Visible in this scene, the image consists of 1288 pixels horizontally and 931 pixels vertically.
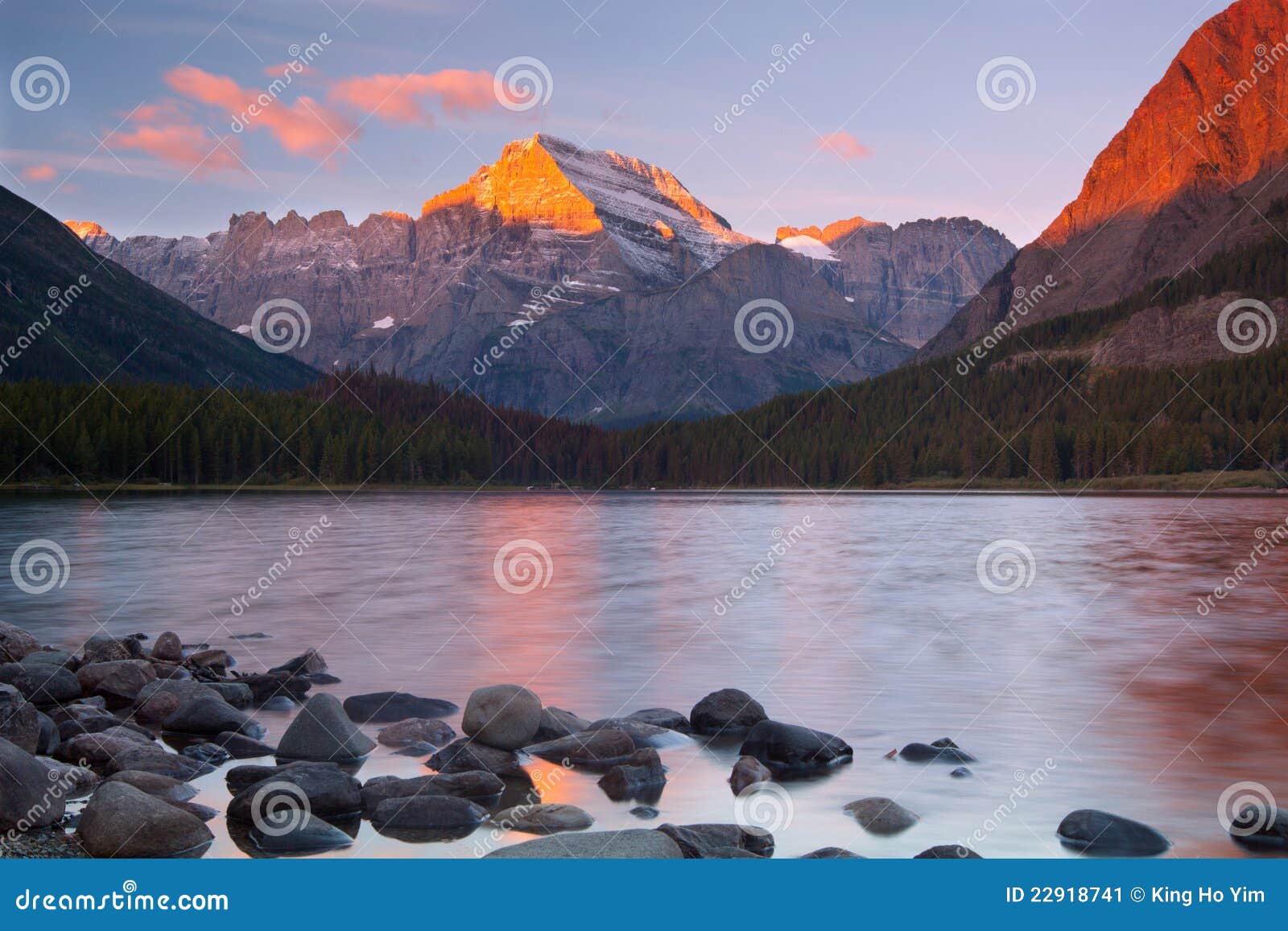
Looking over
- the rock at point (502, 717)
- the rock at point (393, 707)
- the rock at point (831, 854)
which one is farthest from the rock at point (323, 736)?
the rock at point (831, 854)

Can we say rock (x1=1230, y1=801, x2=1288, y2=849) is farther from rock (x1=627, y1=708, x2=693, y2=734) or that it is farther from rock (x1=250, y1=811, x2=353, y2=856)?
rock (x1=250, y1=811, x2=353, y2=856)

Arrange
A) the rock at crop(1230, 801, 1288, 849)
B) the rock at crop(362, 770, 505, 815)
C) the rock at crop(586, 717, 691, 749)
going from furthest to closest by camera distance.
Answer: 1. the rock at crop(586, 717, 691, 749)
2. the rock at crop(362, 770, 505, 815)
3. the rock at crop(1230, 801, 1288, 849)

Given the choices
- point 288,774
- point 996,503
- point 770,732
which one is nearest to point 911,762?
point 770,732

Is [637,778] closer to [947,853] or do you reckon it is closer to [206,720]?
[947,853]

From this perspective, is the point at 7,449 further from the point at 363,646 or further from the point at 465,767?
the point at 465,767

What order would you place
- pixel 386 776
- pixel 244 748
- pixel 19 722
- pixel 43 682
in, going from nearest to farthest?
pixel 386 776 < pixel 19 722 < pixel 244 748 < pixel 43 682

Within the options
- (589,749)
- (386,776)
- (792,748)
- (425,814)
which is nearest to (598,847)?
(425,814)

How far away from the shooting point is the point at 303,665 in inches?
1206

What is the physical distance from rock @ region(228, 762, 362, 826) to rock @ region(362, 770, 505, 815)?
231 mm

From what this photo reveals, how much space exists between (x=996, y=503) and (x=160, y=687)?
16412 cm

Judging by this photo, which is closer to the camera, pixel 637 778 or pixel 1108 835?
pixel 1108 835

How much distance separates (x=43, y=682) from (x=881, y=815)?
2013 cm

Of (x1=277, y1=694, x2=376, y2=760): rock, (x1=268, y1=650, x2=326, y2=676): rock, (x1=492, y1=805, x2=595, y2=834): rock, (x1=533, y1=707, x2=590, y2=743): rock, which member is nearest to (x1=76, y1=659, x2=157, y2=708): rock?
(x1=268, y1=650, x2=326, y2=676): rock

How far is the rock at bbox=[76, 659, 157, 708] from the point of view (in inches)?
1049
